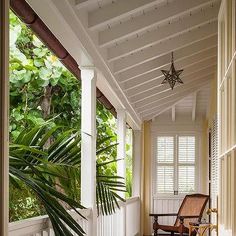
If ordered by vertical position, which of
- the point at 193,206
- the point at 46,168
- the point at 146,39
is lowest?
the point at 193,206

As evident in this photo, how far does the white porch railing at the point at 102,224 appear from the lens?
10.8 feet

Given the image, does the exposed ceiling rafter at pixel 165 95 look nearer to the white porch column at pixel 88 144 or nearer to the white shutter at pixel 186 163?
the white shutter at pixel 186 163

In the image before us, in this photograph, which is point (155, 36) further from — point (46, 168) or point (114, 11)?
point (46, 168)

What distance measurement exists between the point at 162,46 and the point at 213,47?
1537 millimetres

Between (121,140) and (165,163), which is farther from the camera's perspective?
(165,163)

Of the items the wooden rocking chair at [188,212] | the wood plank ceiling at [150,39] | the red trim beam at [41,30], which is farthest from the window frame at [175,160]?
the red trim beam at [41,30]

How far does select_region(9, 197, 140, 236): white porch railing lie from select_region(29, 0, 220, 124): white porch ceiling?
131 cm

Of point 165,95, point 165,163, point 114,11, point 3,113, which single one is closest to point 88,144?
point 114,11

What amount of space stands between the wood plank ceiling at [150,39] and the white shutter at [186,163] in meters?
2.62

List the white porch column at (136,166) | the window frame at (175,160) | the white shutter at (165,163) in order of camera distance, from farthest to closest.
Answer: the white shutter at (165,163)
the window frame at (175,160)
the white porch column at (136,166)

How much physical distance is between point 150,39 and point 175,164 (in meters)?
7.21

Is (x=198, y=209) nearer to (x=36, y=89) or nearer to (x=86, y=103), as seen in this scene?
(x=36, y=89)

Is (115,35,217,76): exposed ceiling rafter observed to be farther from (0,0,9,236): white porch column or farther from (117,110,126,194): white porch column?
(0,0,9,236): white porch column

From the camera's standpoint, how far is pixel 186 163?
12781 mm
